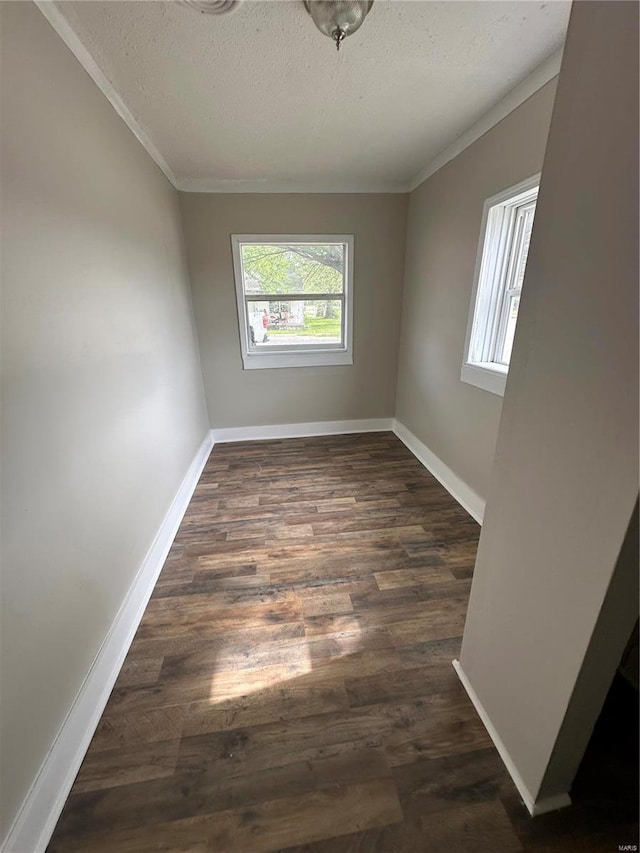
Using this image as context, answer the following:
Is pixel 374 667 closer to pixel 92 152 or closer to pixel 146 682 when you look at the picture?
pixel 146 682

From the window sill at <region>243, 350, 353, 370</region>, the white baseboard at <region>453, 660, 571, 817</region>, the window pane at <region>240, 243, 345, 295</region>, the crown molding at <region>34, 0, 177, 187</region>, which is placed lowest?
the white baseboard at <region>453, 660, 571, 817</region>

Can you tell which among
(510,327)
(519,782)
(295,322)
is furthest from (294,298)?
(519,782)

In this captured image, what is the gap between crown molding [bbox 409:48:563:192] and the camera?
1.46 meters

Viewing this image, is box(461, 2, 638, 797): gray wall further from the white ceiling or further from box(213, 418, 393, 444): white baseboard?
box(213, 418, 393, 444): white baseboard

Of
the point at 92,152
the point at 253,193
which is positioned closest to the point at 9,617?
the point at 92,152

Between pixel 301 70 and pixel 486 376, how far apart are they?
1.85 meters

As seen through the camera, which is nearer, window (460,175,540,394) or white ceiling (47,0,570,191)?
white ceiling (47,0,570,191)

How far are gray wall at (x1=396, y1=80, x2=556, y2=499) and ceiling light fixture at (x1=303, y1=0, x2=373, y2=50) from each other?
96 centimetres

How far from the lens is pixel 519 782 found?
0.97 metres

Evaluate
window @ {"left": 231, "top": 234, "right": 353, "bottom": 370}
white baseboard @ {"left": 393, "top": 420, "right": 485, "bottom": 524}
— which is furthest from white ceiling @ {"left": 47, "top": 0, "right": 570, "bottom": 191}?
white baseboard @ {"left": 393, "top": 420, "right": 485, "bottom": 524}

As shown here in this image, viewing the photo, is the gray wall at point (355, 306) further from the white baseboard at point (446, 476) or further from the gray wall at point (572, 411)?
the gray wall at point (572, 411)

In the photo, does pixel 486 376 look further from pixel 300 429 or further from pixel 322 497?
pixel 300 429

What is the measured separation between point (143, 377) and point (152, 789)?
1675mm

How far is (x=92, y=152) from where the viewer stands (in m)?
1.39
